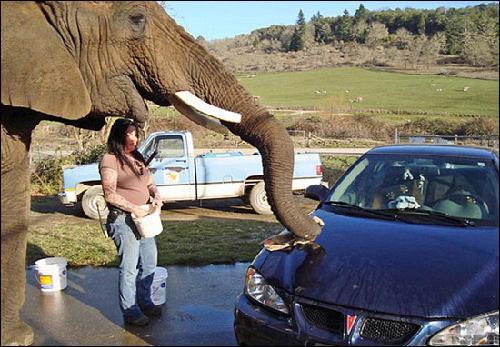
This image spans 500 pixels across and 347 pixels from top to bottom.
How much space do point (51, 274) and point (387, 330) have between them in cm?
403

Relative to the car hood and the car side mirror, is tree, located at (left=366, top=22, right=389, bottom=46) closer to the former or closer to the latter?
the car side mirror

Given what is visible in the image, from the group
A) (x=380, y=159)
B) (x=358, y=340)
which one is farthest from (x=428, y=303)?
(x=380, y=159)

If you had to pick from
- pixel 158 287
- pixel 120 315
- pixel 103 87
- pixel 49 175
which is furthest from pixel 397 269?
pixel 49 175

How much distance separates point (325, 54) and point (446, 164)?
1621 millimetres

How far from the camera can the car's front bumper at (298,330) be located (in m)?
3.35

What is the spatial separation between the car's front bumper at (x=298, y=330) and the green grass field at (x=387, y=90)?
1.29 m

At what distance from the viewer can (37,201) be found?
14320mm

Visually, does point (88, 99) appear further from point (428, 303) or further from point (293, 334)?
point (428, 303)

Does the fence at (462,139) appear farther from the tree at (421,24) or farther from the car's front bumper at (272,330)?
the car's front bumper at (272,330)

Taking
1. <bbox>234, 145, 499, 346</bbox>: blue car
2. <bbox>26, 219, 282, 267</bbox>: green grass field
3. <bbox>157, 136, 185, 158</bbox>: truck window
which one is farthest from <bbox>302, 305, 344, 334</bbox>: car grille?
<bbox>157, 136, 185, 158</bbox>: truck window

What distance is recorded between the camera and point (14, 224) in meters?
4.64

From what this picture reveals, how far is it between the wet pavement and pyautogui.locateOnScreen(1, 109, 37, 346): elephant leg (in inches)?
14.2

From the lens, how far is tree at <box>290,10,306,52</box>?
18.8 ft

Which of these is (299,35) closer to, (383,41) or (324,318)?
(383,41)
